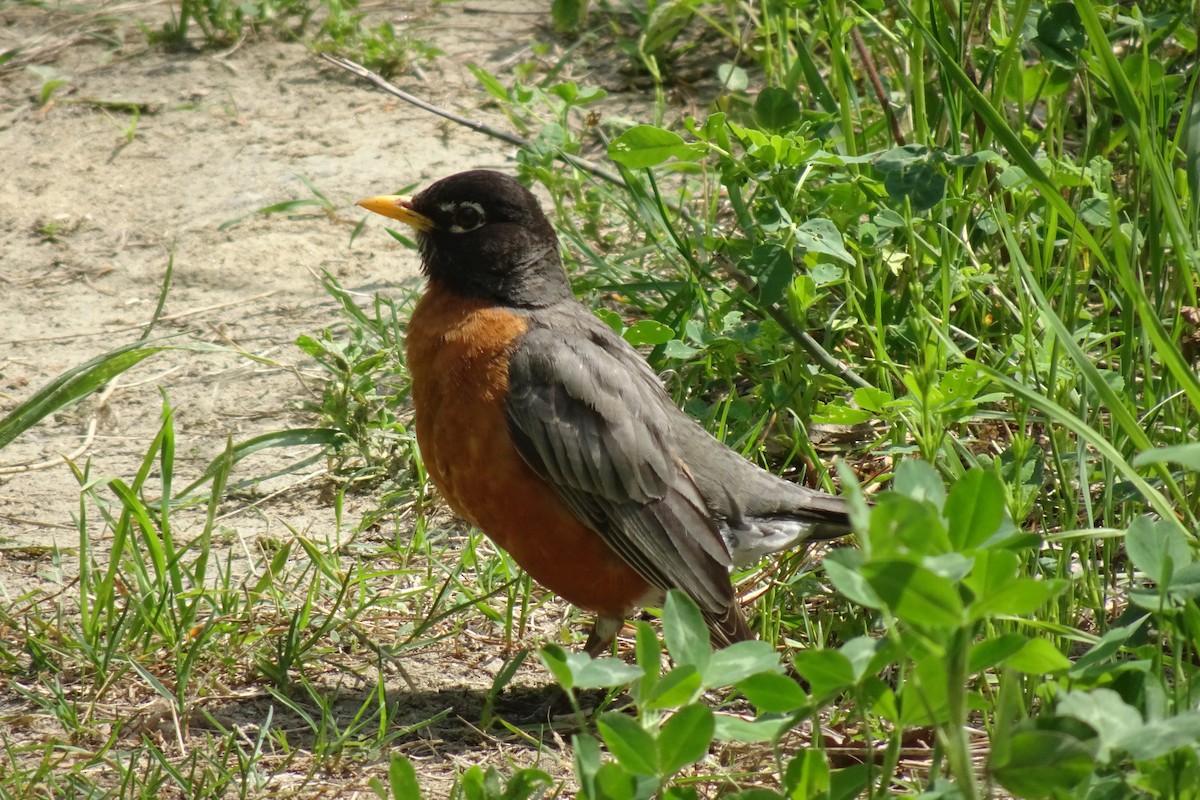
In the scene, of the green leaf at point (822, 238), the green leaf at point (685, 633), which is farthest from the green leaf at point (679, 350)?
the green leaf at point (685, 633)

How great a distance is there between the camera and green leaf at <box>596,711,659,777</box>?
2002 mm

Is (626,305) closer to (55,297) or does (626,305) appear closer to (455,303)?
(455,303)

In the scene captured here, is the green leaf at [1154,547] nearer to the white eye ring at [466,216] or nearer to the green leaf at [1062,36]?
the green leaf at [1062,36]

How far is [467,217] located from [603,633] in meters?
1.35

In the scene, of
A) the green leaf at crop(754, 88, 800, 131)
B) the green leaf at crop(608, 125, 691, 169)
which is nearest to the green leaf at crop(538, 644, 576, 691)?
the green leaf at crop(608, 125, 691, 169)

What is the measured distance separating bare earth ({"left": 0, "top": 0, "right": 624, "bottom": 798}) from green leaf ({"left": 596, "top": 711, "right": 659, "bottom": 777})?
3.41 feet

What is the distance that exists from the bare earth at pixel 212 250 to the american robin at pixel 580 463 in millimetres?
423

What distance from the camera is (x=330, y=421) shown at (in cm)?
451

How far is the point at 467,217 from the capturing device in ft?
13.6

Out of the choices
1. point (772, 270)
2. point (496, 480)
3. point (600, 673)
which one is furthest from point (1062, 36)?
point (600, 673)

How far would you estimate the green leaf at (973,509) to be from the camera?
75.2 inches

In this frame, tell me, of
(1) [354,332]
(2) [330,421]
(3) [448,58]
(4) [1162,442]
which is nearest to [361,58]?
(3) [448,58]

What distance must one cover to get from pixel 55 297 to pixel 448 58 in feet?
8.22

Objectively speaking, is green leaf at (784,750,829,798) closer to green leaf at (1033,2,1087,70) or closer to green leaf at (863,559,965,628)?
green leaf at (863,559,965,628)
